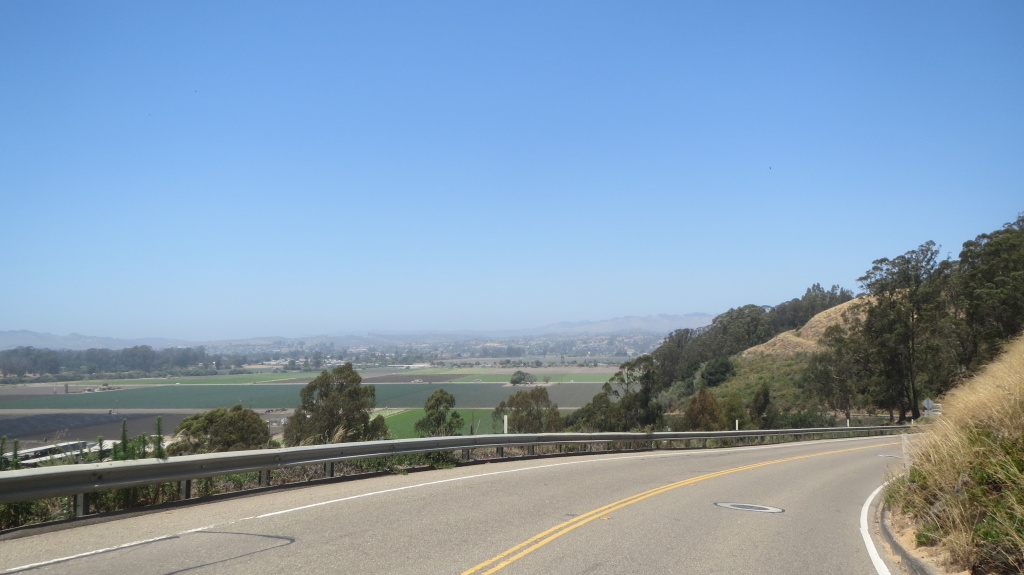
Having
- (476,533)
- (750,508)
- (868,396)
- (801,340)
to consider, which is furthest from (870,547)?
(801,340)

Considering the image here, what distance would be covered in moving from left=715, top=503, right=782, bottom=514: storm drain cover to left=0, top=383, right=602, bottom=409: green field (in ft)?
74.2

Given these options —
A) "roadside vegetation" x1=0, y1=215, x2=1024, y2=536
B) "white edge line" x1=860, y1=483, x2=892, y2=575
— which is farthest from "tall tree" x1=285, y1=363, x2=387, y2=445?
"white edge line" x1=860, y1=483, x2=892, y2=575

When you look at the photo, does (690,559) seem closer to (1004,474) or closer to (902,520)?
(1004,474)

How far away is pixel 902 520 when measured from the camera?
10.8m

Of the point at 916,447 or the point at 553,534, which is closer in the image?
the point at 553,534

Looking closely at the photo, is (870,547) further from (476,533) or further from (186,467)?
(186,467)

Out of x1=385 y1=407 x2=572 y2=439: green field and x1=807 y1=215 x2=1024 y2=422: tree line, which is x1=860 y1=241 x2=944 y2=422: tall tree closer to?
x1=807 y1=215 x2=1024 y2=422: tree line

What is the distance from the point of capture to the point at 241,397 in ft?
166

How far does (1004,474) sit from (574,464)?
1101 centimetres

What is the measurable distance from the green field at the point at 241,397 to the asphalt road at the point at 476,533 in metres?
20.5

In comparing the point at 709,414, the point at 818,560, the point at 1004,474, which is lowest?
the point at 709,414

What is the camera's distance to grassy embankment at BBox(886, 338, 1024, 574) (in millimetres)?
6688

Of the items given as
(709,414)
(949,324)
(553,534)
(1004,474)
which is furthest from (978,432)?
(949,324)

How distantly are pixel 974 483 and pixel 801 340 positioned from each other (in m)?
111
